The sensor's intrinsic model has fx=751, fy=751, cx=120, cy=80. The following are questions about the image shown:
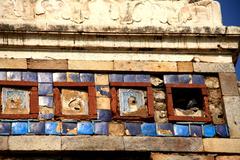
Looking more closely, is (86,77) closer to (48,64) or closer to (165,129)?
(48,64)

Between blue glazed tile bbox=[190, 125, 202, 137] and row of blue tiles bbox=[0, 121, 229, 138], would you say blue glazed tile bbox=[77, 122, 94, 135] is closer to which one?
row of blue tiles bbox=[0, 121, 229, 138]

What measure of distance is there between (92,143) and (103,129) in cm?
25

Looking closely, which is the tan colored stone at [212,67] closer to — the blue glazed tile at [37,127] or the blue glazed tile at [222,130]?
the blue glazed tile at [222,130]

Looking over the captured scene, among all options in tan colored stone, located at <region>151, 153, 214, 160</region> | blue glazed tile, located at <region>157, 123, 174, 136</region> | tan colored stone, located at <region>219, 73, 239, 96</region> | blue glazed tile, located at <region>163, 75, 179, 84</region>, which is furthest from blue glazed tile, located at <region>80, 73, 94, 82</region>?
tan colored stone, located at <region>219, 73, 239, 96</region>

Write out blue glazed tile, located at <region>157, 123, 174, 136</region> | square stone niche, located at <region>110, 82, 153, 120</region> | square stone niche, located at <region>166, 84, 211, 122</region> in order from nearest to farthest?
blue glazed tile, located at <region>157, 123, 174, 136</region> → square stone niche, located at <region>110, 82, 153, 120</region> → square stone niche, located at <region>166, 84, 211, 122</region>

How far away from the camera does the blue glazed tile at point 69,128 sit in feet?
28.9

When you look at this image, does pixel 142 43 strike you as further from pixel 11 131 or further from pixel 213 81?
pixel 11 131

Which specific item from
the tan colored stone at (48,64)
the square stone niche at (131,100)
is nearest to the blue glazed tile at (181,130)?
the square stone niche at (131,100)

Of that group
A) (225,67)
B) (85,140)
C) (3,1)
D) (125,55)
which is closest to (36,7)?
(3,1)

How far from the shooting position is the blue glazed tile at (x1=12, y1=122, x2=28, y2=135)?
8719 mm

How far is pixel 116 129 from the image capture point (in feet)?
29.3

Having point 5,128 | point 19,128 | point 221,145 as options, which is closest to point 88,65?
point 19,128

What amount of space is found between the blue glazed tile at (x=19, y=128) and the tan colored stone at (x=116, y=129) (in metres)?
1.00

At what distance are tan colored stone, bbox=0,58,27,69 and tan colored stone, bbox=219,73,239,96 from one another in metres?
2.48
